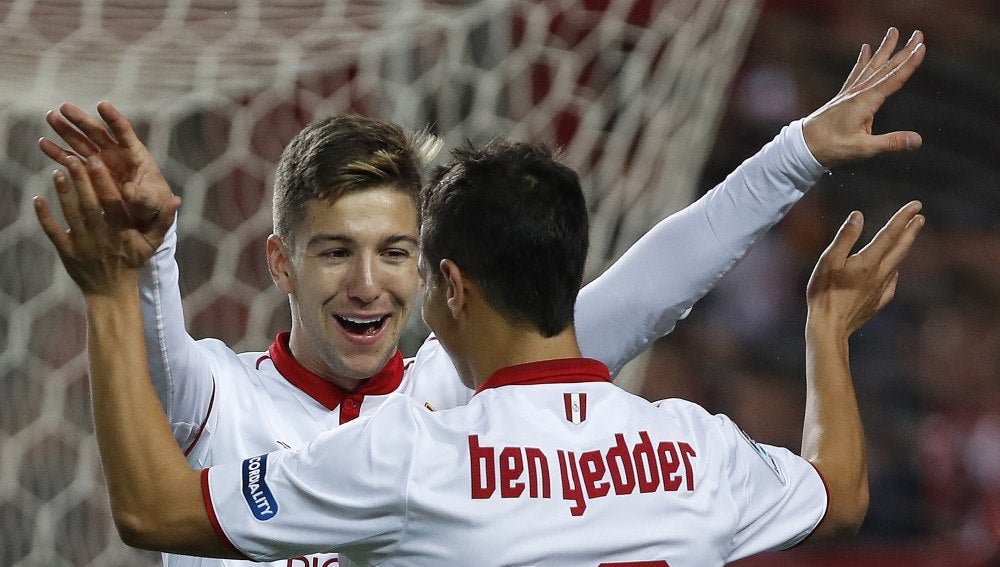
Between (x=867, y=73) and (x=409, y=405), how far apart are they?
835mm

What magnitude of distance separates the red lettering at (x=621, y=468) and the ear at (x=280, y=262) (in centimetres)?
72

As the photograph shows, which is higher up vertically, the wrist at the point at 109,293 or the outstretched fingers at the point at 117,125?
the outstretched fingers at the point at 117,125

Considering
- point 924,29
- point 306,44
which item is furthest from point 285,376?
point 924,29

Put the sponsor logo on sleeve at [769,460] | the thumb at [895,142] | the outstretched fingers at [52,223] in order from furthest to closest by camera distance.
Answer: the thumb at [895,142] < the sponsor logo on sleeve at [769,460] < the outstretched fingers at [52,223]

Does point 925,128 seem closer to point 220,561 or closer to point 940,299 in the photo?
point 940,299

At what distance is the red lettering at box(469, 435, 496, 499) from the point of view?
4.00 feet

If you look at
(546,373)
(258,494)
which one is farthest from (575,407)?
(258,494)

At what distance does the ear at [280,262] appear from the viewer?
6.01 ft

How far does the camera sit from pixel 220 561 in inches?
63.6

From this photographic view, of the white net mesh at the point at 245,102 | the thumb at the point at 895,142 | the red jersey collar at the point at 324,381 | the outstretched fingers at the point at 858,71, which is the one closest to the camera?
the thumb at the point at 895,142

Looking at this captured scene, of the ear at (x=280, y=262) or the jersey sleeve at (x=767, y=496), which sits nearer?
the jersey sleeve at (x=767, y=496)

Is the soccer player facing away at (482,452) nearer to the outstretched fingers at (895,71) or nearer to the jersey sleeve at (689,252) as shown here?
the jersey sleeve at (689,252)

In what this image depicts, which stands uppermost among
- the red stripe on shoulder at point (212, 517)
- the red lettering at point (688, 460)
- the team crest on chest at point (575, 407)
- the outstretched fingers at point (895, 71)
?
the outstretched fingers at point (895, 71)

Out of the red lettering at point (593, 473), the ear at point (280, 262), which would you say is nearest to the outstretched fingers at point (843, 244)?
the red lettering at point (593, 473)
